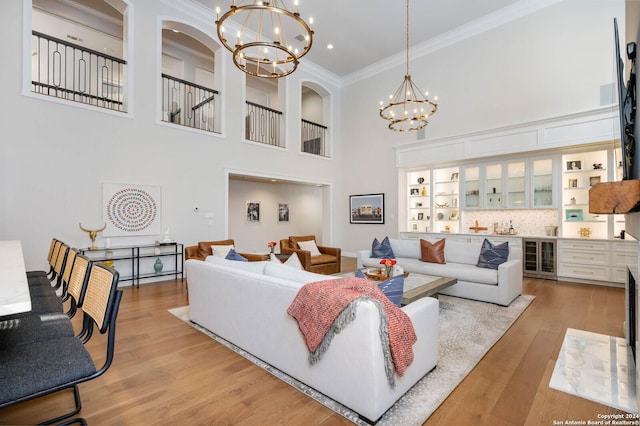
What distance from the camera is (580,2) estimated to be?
5.63 m

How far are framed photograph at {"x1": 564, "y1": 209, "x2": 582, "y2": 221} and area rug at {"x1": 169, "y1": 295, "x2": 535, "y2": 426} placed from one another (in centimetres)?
240

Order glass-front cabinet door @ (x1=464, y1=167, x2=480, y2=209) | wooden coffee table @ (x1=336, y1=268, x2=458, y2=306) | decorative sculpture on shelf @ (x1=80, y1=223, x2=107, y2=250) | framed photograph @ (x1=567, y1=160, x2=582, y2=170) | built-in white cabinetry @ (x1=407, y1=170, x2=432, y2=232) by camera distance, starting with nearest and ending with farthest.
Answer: wooden coffee table @ (x1=336, y1=268, x2=458, y2=306)
decorative sculpture on shelf @ (x1=80, y1=223, x2=107, y2=250)
framed photograph @ (x1=567, y1=160, x2=582, y2=170)
glass-front cabinet door @ (x1=464, y1=167, x2=480, y2=209)
built-in white cabinetry @ (x1=407, y1=170, x2=432, y2=232)

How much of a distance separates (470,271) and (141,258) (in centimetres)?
543

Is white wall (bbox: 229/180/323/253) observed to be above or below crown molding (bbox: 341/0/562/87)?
below

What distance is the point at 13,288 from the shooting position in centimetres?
125

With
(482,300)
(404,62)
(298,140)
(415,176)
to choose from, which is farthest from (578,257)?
(298,140)

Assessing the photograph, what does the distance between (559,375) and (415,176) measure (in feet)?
20.3

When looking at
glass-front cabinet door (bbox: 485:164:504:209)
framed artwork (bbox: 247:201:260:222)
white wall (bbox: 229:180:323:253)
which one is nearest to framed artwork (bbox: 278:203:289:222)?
white wall (bbox: 229:180:323:253)

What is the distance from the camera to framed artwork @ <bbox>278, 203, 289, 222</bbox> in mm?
10306

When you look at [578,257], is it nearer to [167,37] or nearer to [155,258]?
[155,258]

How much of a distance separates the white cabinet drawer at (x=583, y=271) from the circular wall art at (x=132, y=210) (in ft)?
24.6

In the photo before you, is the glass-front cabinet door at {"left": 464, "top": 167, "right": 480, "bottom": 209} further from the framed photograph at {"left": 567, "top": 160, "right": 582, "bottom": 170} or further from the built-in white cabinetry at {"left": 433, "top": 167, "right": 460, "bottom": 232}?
the framed photograph at {"left": 567, "top": 160, "right": 582, "bottom": 170}

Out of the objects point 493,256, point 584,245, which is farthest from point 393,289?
point 584,245

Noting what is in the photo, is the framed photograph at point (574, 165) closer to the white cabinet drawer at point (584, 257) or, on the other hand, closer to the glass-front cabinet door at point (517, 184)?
the glass-front cabinet door at point (517, 184)
